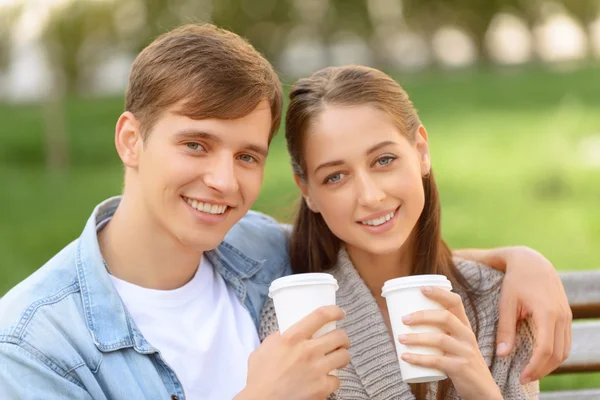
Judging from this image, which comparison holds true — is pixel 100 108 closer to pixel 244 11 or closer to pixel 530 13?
Answer: pixel 244 11

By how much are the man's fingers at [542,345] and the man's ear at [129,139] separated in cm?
152

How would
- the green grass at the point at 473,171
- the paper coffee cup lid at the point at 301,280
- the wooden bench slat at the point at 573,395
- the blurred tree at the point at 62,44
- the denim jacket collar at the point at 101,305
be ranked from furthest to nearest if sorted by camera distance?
the blurred tree at the point at 62,44
the green grass at the point at 473,171
the wooden bench slat at the point at 573,395
the denim jacket collar at the point at 101,305
the paper coffee cup lid at the point at 301,280

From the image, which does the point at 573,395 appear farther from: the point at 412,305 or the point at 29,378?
the point at 29,378

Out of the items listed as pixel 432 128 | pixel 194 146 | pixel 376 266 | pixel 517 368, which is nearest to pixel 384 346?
pixel 376 266

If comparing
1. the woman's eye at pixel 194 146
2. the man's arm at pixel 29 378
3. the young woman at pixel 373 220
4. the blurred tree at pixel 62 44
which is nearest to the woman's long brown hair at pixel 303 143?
the young woman at pixel 373 220

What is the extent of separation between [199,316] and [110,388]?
1.52 ft

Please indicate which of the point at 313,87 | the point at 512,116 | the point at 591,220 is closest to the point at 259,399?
the point at 313,87

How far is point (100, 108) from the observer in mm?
16594

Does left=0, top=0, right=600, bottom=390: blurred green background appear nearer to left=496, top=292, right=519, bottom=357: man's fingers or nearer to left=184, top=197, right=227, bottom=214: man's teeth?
left=184, top=197, right=227, bottom=214: man's teeth

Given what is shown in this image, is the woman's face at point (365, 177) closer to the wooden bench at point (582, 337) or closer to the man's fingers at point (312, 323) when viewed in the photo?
the man's fingers at point (312, 323)

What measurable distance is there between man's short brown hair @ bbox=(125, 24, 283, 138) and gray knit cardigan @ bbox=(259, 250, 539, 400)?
76cm

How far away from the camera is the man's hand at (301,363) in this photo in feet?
7.55

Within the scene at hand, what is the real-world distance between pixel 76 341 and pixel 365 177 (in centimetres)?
112

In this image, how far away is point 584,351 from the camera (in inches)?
125
